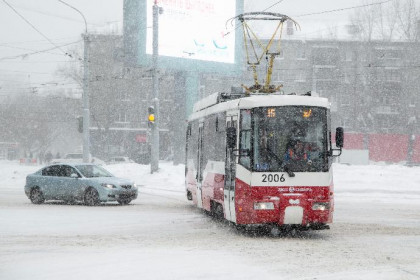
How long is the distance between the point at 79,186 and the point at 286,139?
387 inches

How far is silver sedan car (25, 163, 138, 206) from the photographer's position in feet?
71.1

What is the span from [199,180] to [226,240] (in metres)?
5.65

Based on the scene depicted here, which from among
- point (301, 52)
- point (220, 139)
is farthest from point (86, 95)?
point (301, 52)

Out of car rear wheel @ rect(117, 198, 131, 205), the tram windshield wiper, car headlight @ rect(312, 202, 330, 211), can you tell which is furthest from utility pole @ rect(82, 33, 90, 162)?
car headlight @ rect(312, 202, 330, 211)

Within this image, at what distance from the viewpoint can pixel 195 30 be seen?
45.8 m

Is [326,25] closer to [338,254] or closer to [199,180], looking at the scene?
[199,180]

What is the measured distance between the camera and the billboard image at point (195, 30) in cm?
4441

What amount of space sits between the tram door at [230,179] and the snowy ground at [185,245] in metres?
0.48

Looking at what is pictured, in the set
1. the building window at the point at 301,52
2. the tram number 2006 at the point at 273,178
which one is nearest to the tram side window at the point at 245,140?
the tram number 2006 at the point at 273,178

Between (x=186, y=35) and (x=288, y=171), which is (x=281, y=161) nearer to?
(x=288, y=171)

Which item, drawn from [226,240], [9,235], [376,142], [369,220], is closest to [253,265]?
[226,240]

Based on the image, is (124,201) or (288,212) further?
(124,201)

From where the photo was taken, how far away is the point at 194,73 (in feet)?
178

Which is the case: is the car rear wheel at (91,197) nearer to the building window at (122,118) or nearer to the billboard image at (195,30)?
the billboard image at (195,30)
